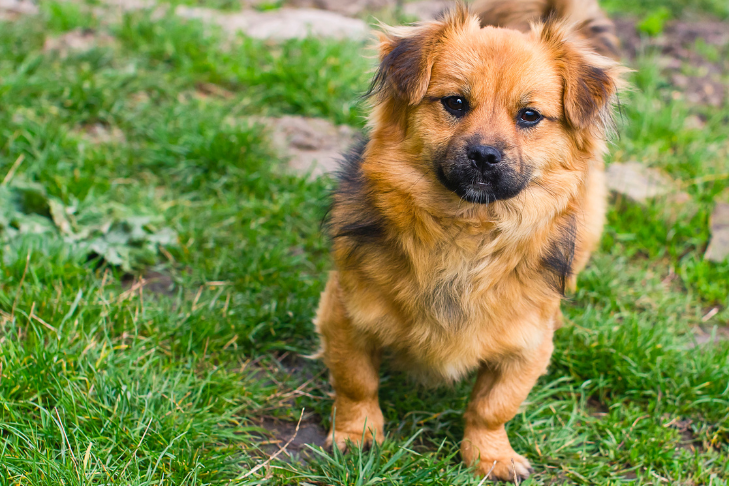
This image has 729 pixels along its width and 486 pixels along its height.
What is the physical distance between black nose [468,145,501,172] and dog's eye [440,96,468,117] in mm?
220

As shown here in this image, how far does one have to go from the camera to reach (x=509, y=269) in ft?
8.02

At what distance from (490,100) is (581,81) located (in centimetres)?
41

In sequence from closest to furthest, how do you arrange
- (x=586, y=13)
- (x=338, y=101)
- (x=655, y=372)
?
(x=655, y=372) < (x=586, y=13) < (x=338, y=101)

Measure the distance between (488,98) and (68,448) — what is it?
205cm

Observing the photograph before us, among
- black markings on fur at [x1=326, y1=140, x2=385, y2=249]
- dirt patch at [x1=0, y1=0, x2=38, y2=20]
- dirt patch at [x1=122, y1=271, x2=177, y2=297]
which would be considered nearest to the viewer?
black markings on fur at [x1=326, y1=140, x2=385, y2=249]

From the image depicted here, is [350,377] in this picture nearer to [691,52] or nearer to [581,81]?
[581,81]

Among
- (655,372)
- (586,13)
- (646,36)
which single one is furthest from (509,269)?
(646,36)

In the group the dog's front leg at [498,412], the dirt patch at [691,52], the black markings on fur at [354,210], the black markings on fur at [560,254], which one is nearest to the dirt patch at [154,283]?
the black markings on fur at [354,210]

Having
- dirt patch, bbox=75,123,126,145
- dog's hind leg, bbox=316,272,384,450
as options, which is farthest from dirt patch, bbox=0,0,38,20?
dog's hind leg, bbox=316,272,384,450

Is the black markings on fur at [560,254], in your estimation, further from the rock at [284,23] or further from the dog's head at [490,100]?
the rock at [284,23]

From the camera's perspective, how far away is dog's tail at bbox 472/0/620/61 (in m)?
3.51

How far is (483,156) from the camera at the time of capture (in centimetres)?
224

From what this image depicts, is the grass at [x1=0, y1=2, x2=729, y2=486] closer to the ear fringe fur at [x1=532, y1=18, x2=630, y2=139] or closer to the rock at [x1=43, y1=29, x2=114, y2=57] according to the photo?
the rock at [x1=43, y1=29, x2=114, y2=57]

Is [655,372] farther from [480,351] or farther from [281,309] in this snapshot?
[281,309]
